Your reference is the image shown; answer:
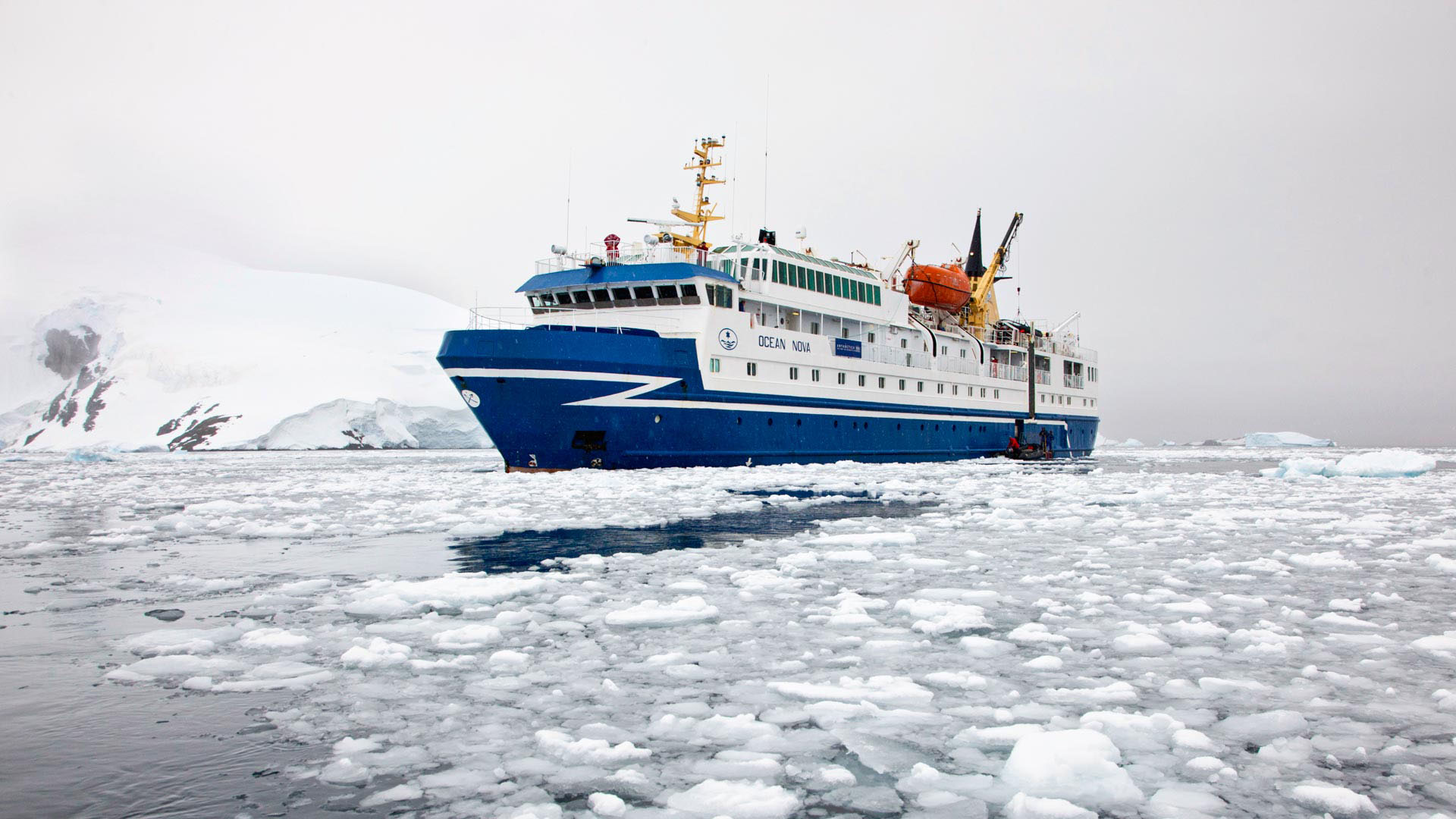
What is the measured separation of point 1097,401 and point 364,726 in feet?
167

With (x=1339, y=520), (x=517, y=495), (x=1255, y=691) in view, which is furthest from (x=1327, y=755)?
(x=517, y=495)

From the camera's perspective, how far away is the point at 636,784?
9.90 ft

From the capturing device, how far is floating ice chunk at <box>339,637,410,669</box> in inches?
183

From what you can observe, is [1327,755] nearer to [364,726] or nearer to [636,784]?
[636,784]

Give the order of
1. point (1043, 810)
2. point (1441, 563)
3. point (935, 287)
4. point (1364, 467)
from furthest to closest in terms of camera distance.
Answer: point (935, 287) → point (1364, 467) → point (1441, 563) → point (1043, 810)

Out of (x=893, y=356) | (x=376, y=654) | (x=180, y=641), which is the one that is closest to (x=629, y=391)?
(x=893, y=356)

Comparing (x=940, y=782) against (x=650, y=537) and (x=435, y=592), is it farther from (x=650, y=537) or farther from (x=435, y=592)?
(x=650, y=537)

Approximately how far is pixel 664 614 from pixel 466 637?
51.6 inches

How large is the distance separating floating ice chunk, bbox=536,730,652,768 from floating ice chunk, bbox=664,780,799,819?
38 centimetres

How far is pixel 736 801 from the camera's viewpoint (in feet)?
9.39

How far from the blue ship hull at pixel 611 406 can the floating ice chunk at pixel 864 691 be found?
1781cm

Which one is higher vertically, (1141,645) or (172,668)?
(1141,645)

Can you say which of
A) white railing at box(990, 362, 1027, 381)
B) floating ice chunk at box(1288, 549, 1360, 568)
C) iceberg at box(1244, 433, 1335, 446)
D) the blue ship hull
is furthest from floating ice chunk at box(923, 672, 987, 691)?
iceberg at box(1244, 433, 1335, 446)

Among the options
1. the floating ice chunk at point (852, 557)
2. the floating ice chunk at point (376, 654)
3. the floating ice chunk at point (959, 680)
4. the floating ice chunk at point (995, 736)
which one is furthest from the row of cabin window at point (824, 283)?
the floating ice chunk at point (995, 736)
